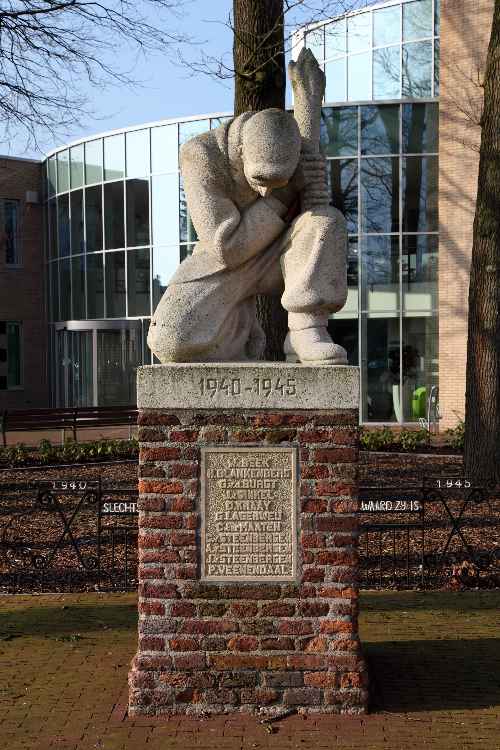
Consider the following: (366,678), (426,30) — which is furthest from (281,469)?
(426,30)

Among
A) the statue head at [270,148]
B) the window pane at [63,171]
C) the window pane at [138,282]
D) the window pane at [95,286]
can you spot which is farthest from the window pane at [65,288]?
the statue head at [270,148]

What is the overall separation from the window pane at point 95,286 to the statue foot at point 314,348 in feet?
78.1

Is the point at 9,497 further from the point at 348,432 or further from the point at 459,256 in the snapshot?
the point at 459,256

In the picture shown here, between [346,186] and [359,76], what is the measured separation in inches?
269

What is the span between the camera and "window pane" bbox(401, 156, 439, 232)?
23.2m

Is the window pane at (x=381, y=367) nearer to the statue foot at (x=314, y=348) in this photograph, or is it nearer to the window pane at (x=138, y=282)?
the window pane at (x=138, y=282)

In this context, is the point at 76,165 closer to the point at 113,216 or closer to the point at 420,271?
the point at 113,216

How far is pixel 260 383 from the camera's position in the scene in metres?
5.25

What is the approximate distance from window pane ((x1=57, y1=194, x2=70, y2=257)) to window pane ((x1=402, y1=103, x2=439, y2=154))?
445 inches

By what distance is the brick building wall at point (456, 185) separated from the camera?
866 inches

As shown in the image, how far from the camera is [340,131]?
77.0ft

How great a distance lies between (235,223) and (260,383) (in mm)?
964

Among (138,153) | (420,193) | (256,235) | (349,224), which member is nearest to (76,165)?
(138,153)

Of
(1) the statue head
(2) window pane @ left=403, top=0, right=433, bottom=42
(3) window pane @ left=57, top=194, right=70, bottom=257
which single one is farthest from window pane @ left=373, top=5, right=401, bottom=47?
(1) the statue head
